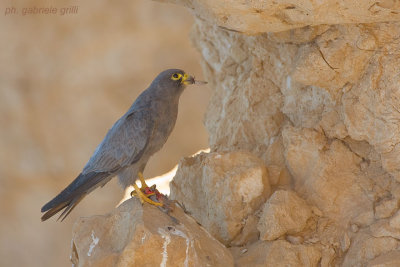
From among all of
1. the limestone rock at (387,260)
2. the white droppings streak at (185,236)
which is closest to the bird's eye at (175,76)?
the white droppings streak at (185,236)

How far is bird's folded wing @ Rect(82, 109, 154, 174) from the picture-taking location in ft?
15.5

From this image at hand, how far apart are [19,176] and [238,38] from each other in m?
6.83

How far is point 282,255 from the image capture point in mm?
4102

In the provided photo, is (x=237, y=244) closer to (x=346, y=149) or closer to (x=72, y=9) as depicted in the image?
(x=346, y=149)

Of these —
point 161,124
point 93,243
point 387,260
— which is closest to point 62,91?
point 161,124

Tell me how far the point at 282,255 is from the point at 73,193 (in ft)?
6.16

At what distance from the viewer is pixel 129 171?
4.83 m

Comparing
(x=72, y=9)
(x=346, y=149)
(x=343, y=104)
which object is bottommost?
(x=346, y=149)

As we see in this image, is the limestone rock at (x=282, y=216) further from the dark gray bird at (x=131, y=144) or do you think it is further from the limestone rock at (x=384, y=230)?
the dark gray bird at (x=131, y=144)

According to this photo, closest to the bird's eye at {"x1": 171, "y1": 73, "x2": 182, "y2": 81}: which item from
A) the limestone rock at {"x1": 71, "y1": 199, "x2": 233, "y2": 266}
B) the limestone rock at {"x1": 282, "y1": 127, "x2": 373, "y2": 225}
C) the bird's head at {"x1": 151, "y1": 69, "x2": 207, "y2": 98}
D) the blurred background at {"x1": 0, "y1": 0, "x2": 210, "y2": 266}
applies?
the bird's head at {"x1": 151, "y1": 69, "x2": 207, "y2": 98}

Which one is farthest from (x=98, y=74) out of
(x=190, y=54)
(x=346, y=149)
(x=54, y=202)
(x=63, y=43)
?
(x=346, y=149)

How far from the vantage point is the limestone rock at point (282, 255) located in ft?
13.4

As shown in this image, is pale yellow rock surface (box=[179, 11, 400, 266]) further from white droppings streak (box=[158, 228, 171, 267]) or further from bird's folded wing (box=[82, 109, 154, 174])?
bird's folded wing (box=[82, 109, 154, 174])

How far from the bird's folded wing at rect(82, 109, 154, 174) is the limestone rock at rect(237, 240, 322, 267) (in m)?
1.36
